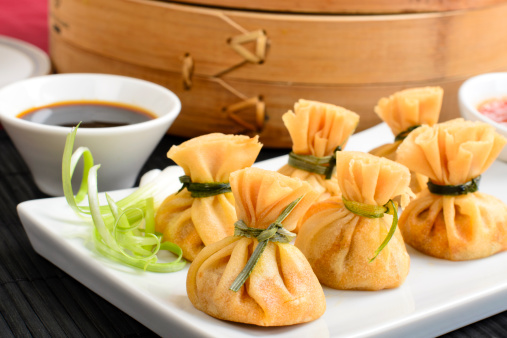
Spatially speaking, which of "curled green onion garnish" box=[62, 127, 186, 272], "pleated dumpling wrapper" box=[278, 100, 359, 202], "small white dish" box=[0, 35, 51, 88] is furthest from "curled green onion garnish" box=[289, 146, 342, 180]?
"small white dish" box=[0, 35, 51, 88]

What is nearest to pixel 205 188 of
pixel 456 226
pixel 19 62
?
pixel 456 226

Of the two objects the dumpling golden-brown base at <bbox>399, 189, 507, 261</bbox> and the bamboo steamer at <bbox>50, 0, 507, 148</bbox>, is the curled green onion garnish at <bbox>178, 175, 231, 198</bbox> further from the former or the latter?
the bamboo steamer at <bbox>50, 0, 507, 148</bbox>

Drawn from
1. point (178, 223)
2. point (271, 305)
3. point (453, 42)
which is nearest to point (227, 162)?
point (178, 223)

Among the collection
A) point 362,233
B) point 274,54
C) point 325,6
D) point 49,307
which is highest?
point 325,6

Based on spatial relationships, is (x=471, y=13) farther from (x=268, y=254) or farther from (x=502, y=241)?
(x=268, y=254)

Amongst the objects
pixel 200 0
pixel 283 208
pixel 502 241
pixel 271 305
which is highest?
pixel 200 0

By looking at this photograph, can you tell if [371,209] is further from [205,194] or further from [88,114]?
[88,114]
